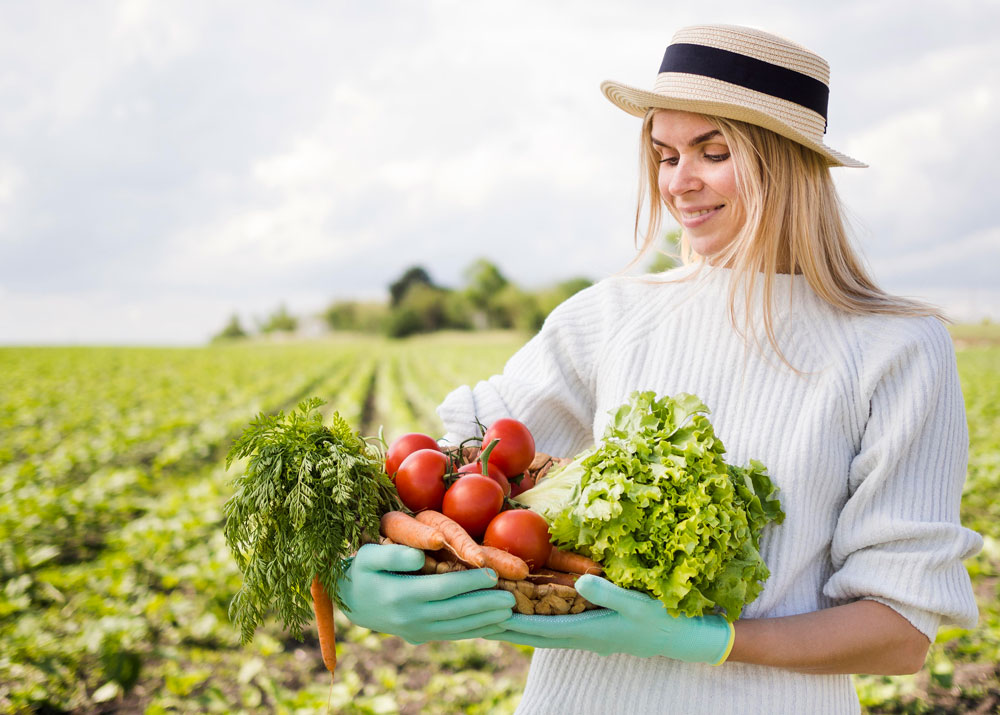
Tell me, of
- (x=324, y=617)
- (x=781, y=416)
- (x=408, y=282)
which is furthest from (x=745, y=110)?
(x=408, y=282)

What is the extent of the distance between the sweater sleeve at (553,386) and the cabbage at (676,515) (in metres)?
0.44

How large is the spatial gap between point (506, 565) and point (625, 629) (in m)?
0.30

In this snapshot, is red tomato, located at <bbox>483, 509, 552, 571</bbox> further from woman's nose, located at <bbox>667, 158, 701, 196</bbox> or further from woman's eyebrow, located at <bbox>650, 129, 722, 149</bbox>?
woman's eyebrow, located at <bbox>650, 129, 722, 149</bbox>

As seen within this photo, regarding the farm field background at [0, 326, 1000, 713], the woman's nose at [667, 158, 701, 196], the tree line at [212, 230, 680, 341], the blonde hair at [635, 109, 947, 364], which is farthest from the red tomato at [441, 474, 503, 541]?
the tree line at [212, 230, 680, 341]

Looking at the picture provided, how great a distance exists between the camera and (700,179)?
5.93ft

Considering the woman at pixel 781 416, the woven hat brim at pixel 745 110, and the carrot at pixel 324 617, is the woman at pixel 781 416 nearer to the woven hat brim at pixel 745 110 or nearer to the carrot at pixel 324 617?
the woven hat brim at pixel 745 110

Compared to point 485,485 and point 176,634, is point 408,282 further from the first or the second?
point 485,485

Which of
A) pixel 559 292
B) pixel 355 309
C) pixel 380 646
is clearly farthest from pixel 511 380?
pixel 355 309

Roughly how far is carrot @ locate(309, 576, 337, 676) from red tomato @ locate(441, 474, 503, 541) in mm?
386

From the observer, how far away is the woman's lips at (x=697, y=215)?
6.03 ft

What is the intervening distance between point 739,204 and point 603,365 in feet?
1.89

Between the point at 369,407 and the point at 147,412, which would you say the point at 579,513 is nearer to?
the point at 147,412

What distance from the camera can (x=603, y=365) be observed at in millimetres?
2096

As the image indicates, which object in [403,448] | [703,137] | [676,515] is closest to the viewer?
[676,515]
